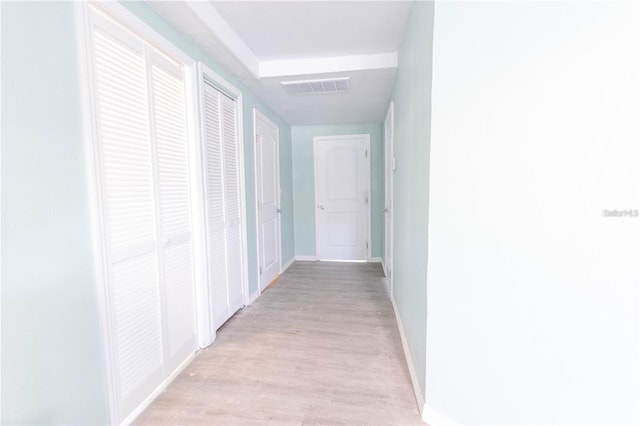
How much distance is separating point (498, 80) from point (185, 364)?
2.47 m

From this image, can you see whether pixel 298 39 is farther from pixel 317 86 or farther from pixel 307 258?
pixel 307 258

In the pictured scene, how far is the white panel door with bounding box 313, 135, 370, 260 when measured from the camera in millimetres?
4660

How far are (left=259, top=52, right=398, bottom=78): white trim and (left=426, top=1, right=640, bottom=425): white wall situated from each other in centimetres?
139

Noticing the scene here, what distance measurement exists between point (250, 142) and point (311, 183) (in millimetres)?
1896

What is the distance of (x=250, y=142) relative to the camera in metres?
3.04

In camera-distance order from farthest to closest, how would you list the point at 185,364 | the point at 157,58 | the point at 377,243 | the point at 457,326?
1. the point at 377,243
2. the point at 185,364
3. the point at 157,58
4. the point at 457,326

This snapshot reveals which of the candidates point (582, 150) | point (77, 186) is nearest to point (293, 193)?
point (77, 186)

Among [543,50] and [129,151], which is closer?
[543,50]

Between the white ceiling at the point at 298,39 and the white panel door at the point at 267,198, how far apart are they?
0.50m

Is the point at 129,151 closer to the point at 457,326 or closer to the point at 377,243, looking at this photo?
the point at 457,326

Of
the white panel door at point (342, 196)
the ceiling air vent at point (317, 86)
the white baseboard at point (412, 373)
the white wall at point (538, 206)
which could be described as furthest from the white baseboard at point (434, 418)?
the white panel door at point (342, 196)

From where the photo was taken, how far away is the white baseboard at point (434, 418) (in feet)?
4.54

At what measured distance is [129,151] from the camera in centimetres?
150

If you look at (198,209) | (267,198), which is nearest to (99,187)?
(198,209)
